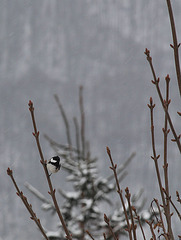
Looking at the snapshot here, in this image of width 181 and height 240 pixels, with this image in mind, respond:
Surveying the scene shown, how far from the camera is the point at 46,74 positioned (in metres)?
33.5

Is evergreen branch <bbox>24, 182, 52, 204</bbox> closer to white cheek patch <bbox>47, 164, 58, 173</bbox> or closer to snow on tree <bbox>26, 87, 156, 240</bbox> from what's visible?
snow on tree <bbox>26, 87, 156, 240</bbox>

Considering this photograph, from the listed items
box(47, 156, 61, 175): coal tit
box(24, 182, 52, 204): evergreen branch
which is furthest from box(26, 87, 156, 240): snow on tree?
box(47, 156, 61, 175): coal tit

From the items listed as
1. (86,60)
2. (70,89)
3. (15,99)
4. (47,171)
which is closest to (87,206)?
(47,171)

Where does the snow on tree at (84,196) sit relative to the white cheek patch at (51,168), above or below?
above

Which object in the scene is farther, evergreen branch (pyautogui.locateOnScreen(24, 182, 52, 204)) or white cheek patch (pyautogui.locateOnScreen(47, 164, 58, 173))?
evergreen branch (pyautogui.locateOnScreen(24, 182, 52, 204))

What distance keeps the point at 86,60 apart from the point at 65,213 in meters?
30.5

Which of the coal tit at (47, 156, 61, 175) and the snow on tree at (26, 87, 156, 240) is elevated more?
the snow on tree at (26, 87, 156, 240)

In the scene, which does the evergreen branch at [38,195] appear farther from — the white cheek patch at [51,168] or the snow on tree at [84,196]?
the white cheek patch at [51,168]

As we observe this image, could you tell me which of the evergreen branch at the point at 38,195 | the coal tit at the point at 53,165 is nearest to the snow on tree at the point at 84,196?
the evergreen branch at the point at 38,195

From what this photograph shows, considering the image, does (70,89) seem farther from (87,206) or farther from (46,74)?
(87,206)

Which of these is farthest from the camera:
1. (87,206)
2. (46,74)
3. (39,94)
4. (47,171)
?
(46,74)

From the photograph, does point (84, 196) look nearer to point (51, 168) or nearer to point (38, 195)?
point (38, 195)

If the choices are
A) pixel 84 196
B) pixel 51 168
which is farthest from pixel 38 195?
pixel 51 168

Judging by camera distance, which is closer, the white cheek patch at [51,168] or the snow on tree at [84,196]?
the white cheek patch at [51,168]
